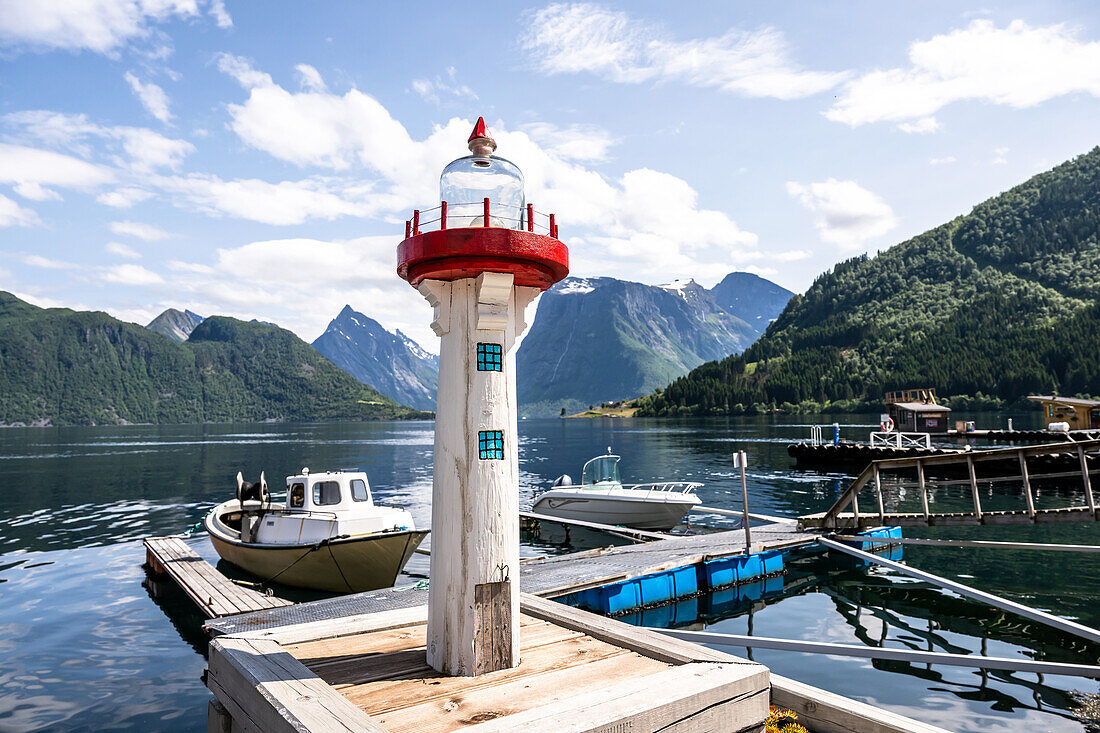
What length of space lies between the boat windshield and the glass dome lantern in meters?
25.8

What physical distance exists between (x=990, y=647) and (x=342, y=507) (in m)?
17.8

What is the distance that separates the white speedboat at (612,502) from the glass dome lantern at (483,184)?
2209cm

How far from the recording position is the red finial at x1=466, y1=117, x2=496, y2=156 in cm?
776

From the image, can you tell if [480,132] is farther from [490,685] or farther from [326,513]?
[326,513]

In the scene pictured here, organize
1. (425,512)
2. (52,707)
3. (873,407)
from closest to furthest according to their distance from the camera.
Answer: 1. (52,707)
2. (425,512)
3. (873,407)

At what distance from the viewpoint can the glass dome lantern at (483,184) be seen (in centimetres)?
758

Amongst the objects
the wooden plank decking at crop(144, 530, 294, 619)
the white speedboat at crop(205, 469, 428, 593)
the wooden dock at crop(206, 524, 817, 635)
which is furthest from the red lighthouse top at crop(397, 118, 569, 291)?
the white speedboat at crop(205, 469, 428, 593)

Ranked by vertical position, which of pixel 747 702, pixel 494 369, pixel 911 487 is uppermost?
pixel 494 369

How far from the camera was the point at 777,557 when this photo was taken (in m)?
21.2

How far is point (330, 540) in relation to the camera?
1964 centimetres

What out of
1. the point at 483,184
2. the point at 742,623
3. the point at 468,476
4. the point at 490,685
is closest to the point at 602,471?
the point at 742,623

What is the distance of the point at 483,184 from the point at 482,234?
128 cm

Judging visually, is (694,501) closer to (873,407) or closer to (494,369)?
(494,369)

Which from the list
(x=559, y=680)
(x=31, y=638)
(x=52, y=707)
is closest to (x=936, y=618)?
(x=559, y=680)
